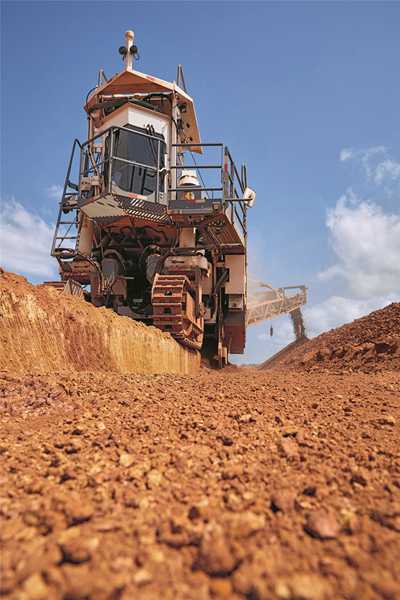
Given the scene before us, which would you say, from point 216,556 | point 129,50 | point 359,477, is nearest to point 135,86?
point 129,50

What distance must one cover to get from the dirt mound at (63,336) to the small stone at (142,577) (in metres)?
3.15

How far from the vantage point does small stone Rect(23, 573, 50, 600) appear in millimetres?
1004

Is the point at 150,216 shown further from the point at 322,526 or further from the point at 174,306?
the point at 322,526

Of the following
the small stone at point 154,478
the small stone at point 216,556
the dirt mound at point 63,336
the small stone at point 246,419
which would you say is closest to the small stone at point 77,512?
the small stone at point 154,478

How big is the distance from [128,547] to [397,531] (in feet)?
2.56

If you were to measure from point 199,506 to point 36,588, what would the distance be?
0.51 metres

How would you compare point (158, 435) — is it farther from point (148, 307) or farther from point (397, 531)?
point (148, 307)

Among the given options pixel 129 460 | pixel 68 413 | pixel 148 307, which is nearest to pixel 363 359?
pixel 148 307

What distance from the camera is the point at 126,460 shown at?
1809 mm

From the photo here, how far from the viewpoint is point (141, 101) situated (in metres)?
9.70

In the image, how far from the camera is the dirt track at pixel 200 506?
1.07 meters

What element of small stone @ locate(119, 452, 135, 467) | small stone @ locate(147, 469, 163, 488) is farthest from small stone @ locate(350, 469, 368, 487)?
small stone @ locate(119, 452, 135, 467)

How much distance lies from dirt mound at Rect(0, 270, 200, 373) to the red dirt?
60.0 inches

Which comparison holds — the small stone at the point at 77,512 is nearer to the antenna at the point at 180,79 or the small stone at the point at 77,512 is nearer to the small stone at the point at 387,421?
the small stone at the point at 387,421
